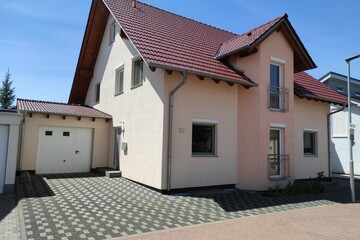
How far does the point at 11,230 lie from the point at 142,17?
10.3 meters

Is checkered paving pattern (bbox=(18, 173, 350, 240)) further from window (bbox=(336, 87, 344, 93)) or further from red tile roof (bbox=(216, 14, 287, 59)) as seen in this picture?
window (bbox=(336, 87, 344, 93))

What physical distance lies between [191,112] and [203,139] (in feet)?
3.98

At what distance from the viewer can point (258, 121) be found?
35.6 ft

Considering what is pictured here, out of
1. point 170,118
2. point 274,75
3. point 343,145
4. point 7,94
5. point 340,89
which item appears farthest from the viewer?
point 7,94

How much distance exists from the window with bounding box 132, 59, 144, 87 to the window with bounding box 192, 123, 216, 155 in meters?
3.21

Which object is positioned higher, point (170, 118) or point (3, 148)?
point (170, 118)

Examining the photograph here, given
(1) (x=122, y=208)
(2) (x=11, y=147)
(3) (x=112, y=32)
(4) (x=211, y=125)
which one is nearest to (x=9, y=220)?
(1) (x=122, y=208)

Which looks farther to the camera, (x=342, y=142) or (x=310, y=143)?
(x=342, y=142)

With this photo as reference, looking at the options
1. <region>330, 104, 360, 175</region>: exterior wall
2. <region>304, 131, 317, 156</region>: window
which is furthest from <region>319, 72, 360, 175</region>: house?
<region>304, 131, 317, 156</region>: window

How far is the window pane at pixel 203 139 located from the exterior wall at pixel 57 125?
6.09 m

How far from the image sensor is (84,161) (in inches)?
572

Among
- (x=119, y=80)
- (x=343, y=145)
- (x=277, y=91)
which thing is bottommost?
(x=343, y=145)

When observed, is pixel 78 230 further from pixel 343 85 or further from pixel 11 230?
pixel 343 85

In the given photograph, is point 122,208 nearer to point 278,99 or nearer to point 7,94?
point 278,99
